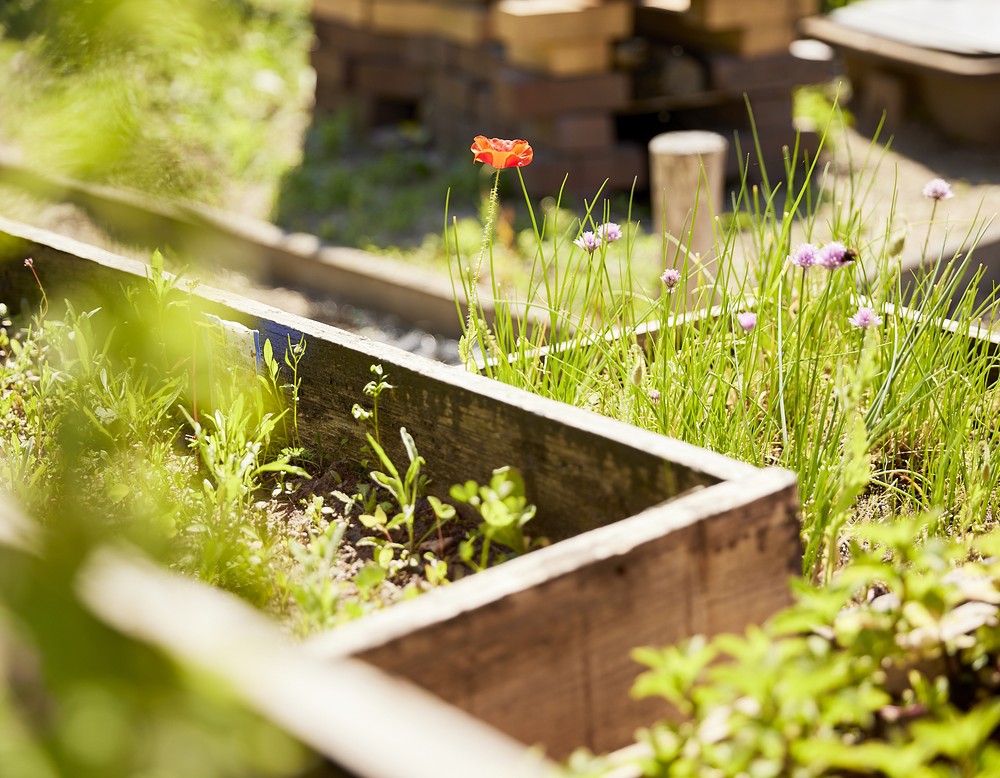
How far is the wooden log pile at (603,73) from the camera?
528 centimetres

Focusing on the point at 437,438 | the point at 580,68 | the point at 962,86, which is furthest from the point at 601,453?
the point at 962,86

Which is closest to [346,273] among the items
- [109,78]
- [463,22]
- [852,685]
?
[463,22]

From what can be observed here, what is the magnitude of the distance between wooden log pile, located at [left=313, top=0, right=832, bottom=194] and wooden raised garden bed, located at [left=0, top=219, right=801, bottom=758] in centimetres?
352

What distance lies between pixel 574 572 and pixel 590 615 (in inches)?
2.7

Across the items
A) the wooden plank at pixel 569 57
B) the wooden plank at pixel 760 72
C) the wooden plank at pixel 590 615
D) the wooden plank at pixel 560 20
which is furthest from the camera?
the wooden plank at pixel 760 72

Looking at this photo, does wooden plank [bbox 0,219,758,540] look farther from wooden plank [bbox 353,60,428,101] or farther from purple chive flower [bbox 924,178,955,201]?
wooden plank [bbox 353,60,428,101]

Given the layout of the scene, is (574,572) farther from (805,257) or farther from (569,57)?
(569,57)

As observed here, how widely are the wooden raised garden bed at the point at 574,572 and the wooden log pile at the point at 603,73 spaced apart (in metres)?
3.52

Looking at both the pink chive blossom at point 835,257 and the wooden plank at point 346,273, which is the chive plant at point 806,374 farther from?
the wooden plank at point 346,273

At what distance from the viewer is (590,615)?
4.73 ft

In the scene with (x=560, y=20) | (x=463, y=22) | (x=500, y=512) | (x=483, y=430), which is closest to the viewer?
(x=500, y=512)

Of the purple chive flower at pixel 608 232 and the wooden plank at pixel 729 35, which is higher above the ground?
the purple chive flower at pixel 608 232

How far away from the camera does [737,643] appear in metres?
1.21

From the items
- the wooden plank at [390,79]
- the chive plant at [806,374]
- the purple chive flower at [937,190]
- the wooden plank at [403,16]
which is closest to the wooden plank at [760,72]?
the wooden plank at [403,16]
